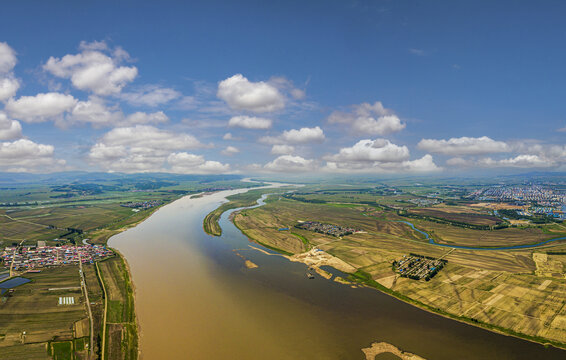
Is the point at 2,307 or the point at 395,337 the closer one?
the point at 395,337

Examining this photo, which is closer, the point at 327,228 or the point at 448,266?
the point at 448,266

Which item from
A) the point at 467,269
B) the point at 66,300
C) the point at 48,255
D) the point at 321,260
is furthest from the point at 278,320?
the point at 48,255

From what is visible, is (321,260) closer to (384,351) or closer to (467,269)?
(467,269)

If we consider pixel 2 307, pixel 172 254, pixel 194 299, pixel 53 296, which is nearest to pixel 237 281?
pixel 194 299

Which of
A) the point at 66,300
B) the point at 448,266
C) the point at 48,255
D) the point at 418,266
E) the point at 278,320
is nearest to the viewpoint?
the point at 278,320

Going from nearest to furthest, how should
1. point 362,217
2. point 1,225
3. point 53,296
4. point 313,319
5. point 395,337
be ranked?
1. point 395,337
2. point 313,319
3. point 53,296
4. point 1,225
5. point 362,217

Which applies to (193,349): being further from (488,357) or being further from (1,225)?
(1,225)

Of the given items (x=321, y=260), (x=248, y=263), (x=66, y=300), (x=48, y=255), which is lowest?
(x=321, y=260)

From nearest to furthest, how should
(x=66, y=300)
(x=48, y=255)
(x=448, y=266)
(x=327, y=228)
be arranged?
(x=66, y=300) → (x=448, y=266) → (x=48, y=255) → (x=327, y=228)
